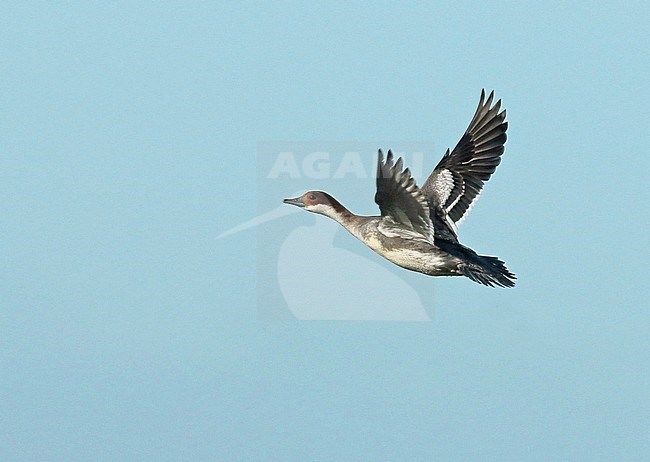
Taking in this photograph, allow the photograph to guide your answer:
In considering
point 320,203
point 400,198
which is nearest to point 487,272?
point 400,198

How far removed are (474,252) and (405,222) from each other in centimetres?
118

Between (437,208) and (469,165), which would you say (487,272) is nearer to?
(437,208)

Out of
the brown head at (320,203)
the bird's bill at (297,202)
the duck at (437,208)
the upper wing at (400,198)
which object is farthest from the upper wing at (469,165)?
the upper wing at (400,198)

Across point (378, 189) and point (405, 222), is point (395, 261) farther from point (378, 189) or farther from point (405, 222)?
point (378, 189)

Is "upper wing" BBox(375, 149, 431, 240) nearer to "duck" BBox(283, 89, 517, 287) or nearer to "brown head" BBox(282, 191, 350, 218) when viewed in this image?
"duck" BBox(283, 89, 517, 287)

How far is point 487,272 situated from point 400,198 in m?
1.65

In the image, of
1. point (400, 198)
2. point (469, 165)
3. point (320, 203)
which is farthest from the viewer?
point (469, 165)

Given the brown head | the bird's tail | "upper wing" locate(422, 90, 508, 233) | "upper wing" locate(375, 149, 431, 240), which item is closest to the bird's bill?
the brown head

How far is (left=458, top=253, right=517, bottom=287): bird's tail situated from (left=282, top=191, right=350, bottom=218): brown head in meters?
1.89

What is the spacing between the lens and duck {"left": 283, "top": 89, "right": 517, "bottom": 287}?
12.2m

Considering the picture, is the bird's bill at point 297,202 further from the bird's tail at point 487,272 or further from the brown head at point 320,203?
the bird's tail at point 487,272

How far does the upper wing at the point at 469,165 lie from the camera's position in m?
14.8

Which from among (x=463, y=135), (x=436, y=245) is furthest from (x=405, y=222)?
(x=463, y=135)

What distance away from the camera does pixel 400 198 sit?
1209 centimetres
